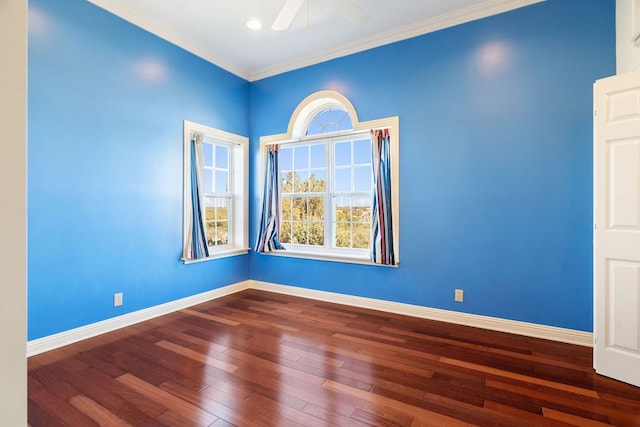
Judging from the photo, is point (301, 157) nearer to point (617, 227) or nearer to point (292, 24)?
point (292, 24)

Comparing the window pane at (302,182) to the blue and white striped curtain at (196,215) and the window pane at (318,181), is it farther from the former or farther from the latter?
the blue and white striped curtain at (196,215)

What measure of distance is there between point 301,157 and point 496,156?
245 centimetres

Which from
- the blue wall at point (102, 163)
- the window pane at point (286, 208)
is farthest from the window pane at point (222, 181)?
the window pane at point (286, 208)

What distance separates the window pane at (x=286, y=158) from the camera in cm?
455

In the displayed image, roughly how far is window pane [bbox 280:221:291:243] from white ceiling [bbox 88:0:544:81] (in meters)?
2.22

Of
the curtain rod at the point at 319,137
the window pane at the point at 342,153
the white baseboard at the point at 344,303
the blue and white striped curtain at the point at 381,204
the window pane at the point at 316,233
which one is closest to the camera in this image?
the white baseboard at the point at 344,303

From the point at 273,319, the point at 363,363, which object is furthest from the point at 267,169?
the point at 363,363

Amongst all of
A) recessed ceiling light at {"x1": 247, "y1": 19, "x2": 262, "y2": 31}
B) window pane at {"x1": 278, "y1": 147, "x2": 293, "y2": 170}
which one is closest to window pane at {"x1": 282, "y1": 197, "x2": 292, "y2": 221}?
window pane at {"x1": 278, "y1": 147, "x2": 293, "y2": 170}

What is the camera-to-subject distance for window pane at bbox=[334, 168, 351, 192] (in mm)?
4109

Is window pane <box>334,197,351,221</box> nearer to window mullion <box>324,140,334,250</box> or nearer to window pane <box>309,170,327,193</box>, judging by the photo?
window mullion <box>324,140,334,250</box>

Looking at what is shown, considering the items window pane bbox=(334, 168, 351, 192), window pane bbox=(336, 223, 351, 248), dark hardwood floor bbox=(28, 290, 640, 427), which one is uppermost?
window pane bbox=(334, 168, 351, 192)

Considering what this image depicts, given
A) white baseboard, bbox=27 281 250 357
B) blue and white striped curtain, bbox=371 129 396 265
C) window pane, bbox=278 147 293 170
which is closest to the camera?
white baseboard, bbox=27 281 250 357

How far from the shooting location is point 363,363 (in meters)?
2.43

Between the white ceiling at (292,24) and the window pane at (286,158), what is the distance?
1.17 m
